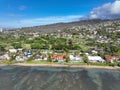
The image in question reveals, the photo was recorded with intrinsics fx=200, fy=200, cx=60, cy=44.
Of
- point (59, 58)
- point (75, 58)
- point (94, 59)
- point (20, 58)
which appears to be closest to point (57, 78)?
point (59, 58)

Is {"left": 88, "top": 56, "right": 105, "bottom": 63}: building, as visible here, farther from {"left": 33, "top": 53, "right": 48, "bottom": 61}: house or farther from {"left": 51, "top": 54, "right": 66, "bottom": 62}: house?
{"left": 33, "top": 53, "right": 48, "bottom": 61}: house

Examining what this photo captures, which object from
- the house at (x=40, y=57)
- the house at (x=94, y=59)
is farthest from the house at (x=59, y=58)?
the house at (x=94, y=59)

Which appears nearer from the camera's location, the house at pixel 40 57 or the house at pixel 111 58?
the house at pixel 111 58

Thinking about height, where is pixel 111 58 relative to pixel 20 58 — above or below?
below

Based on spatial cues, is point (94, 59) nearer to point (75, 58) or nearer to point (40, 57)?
point (75, 58)

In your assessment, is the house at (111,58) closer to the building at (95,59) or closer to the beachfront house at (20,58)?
the building at (95,59)

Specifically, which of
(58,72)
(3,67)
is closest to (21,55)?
(3,67)

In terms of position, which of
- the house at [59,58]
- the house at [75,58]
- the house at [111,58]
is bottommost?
the house at [111,58]

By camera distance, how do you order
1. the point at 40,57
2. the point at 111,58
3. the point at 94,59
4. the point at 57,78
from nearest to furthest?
the point at 57,78
the point at 94,59
the point at 111,58
the point at 40,57

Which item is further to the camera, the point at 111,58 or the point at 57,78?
the point at 111,58

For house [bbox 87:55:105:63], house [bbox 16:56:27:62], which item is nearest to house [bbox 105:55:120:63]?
house [bbox 87:55:105:63]
